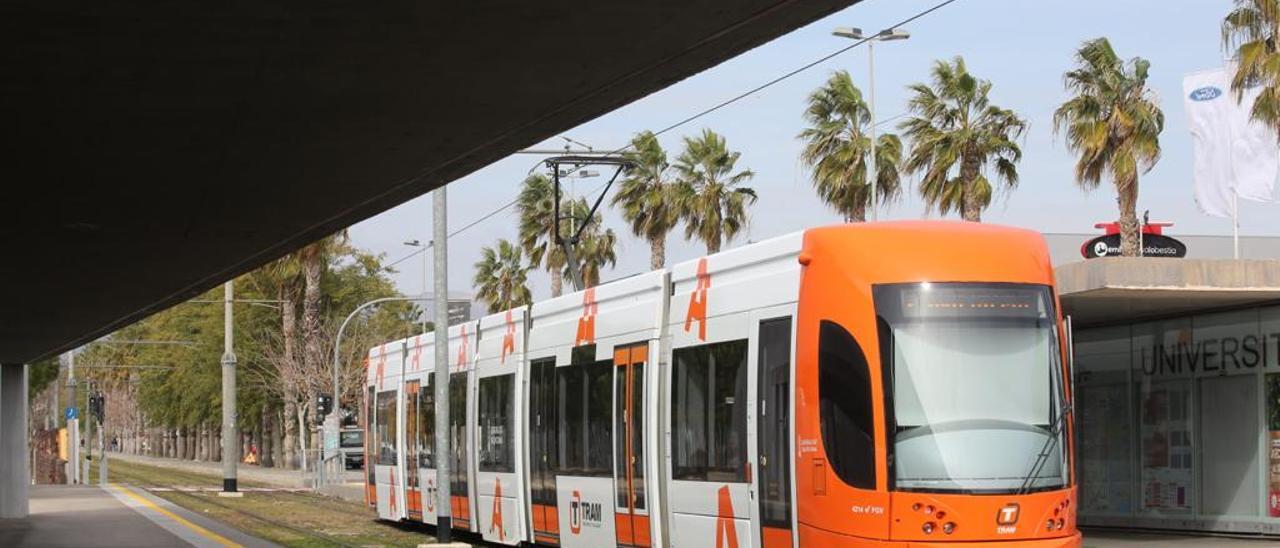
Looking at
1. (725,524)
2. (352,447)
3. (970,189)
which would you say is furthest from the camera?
(352,447)

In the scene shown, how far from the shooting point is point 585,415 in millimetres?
18531

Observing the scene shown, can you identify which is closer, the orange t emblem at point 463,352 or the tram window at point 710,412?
the tram window at point 710,412

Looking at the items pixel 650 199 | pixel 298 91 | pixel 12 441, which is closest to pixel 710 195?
pixel 650 199

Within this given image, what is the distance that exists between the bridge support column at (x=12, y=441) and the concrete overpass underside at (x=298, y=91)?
70.0 ft

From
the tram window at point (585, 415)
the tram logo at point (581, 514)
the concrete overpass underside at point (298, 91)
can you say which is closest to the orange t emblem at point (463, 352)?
the tram window at point (585, 415)

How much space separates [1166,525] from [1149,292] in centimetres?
555

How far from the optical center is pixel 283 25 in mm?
7547

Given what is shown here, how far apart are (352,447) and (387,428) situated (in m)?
47.1

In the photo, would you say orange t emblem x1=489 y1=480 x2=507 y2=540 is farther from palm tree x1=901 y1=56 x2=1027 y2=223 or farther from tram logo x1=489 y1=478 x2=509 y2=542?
palm tree x1=901 y1=56 x2=1027 y2=223

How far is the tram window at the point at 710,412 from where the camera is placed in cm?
1459

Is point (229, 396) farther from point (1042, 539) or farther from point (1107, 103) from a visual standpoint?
point (1042, 539)

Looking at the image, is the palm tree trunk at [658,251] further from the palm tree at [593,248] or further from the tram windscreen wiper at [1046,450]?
the tram windscreen wiper at [1046,450]

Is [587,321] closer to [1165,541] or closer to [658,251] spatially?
[1165,541]

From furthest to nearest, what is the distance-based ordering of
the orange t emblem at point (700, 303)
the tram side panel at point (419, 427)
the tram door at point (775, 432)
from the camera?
the tram side panel at point (419, 427), the orange t emblem at point (700, 303), the tram door at point (775, 432)
